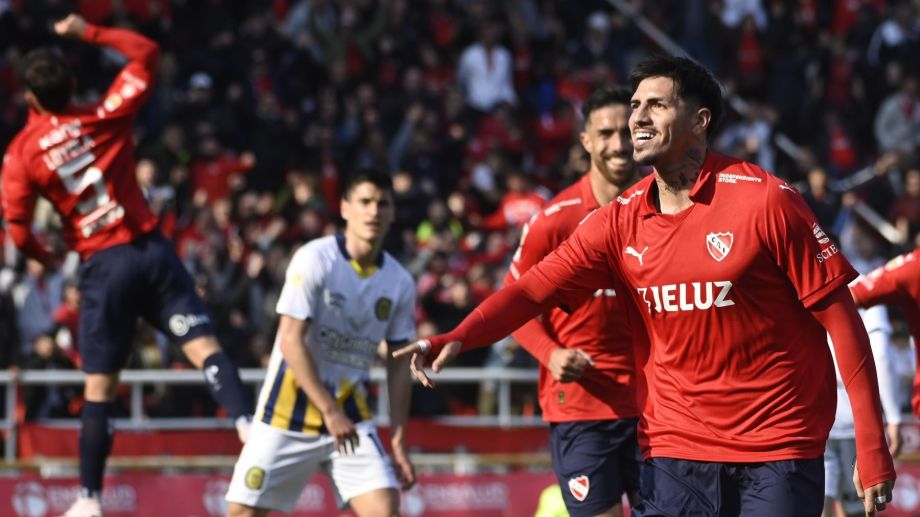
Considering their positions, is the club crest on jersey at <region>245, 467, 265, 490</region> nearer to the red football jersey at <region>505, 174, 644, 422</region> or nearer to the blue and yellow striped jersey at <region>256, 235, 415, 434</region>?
the blue and yellow striped jersey at <region>256, 235, 415, 434</region>

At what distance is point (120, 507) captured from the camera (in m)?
12.1

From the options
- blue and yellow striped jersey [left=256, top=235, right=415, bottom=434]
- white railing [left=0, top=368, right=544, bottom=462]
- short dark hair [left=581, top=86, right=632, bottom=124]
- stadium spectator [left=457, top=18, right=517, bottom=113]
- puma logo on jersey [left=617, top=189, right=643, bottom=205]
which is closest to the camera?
puma logo on jersey [left=617, top=189, right=643, bottom=205]

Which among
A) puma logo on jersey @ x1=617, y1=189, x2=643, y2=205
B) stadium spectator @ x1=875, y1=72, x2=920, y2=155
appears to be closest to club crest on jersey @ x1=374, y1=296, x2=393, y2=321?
puma logo on jersey @ x1=617, y1=189, x2=643, y2=205

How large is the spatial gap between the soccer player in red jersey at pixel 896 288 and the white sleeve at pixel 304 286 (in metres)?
2.76

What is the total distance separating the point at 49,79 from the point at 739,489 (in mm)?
4975

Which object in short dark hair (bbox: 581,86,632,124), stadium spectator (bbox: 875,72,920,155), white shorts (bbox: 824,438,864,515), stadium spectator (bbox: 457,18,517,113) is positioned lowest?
white shorts (bbox: 824,438,864,515)

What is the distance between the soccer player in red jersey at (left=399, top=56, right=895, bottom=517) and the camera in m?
5.29

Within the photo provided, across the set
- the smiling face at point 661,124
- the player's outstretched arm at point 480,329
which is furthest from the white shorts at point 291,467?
the smiling face at point 661,124

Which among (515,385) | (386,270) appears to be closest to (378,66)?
(515,385)

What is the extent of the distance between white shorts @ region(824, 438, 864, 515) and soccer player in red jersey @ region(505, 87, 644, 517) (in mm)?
2189

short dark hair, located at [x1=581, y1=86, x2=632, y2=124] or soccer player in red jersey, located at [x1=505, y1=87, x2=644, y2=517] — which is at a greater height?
short dark hair, located at [x1=581, y1=86, x2=632, y2=124]

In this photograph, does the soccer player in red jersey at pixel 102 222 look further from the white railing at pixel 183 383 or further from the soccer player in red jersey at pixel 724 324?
the white railing at pixel 183 383

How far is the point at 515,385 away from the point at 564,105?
6.99m

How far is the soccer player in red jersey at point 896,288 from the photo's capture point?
743cm
